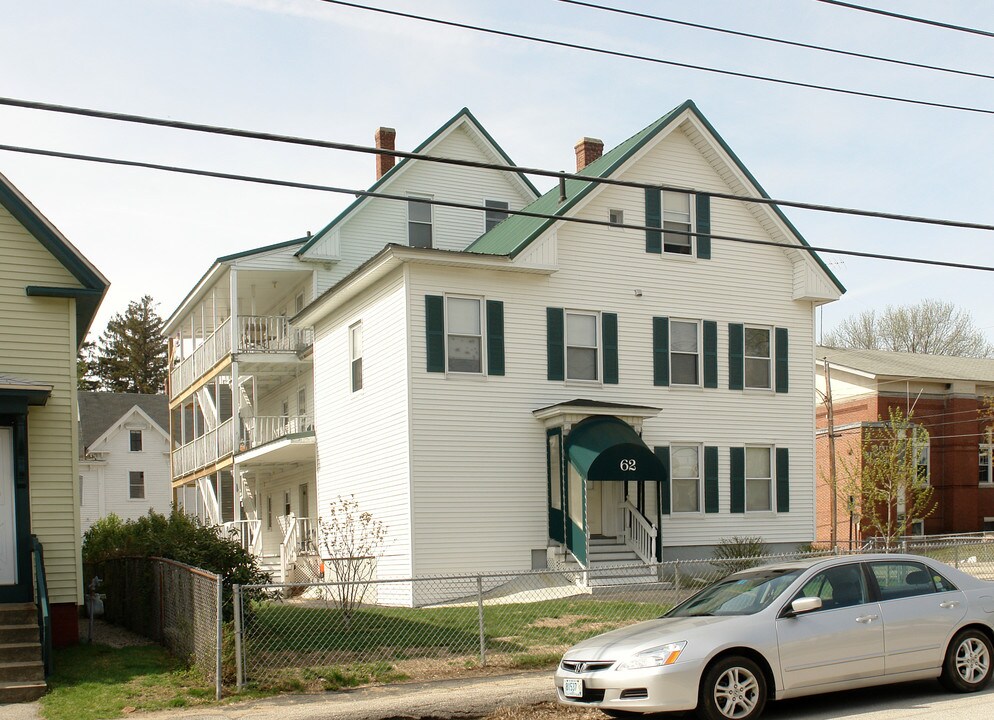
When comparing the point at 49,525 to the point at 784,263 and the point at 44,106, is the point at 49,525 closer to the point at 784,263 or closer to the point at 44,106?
the point at 44,106

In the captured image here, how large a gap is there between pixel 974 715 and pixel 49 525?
12.5 meters

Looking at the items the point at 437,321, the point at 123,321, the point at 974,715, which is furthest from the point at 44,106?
the point at 123,321

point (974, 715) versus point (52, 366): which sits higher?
point (52, 366)

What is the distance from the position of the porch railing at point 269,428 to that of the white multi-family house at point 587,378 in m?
2.39

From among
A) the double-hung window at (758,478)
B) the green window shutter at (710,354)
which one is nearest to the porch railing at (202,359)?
the green window shutter at (710,354)

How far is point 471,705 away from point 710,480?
15012mm

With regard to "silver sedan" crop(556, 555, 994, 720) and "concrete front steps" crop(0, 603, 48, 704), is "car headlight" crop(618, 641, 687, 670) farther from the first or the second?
"concrete front steps" crop(0, 603, 48, 704)

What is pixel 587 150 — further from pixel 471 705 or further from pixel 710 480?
pixel 471 705

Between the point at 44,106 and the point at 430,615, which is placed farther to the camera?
the point at 430,615

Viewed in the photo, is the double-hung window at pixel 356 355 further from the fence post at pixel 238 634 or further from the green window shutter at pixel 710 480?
the fence post at pixel 238 634

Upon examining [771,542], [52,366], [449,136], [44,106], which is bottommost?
[771,542]

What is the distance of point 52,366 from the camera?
16.3 metres

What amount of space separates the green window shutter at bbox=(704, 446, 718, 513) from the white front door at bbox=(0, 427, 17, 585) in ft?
50.7

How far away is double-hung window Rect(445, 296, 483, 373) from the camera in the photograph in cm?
Answer: 2278
